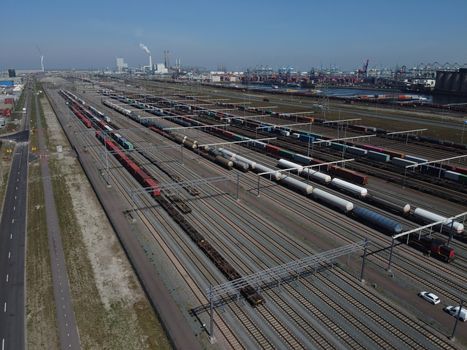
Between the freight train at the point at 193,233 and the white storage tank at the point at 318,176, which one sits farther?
the white storage tank at the point at 318,176

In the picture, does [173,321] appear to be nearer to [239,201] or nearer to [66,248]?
[66,248]

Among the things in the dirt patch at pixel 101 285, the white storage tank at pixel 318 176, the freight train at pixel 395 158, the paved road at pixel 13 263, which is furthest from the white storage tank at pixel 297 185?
the paved road at pixel 13 263

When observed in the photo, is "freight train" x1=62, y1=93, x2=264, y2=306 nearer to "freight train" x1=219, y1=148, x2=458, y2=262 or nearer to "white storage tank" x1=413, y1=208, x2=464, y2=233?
"freight train" x1=219, y1=148, x2=458, y2=262

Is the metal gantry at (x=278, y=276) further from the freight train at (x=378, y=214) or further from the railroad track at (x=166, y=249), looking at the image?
the freight train at (x=378, y=214)

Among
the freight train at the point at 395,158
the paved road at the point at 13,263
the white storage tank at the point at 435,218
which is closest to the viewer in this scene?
the paved road at the point at 13,263

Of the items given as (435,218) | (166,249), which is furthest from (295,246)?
(435,218)

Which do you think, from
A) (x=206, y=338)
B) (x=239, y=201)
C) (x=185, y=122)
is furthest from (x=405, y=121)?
(x=206, y=338)

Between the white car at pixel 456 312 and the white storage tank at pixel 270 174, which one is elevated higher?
the white storage tank at pixel 270 174

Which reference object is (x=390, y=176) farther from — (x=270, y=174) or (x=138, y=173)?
(x=138, y=173)
